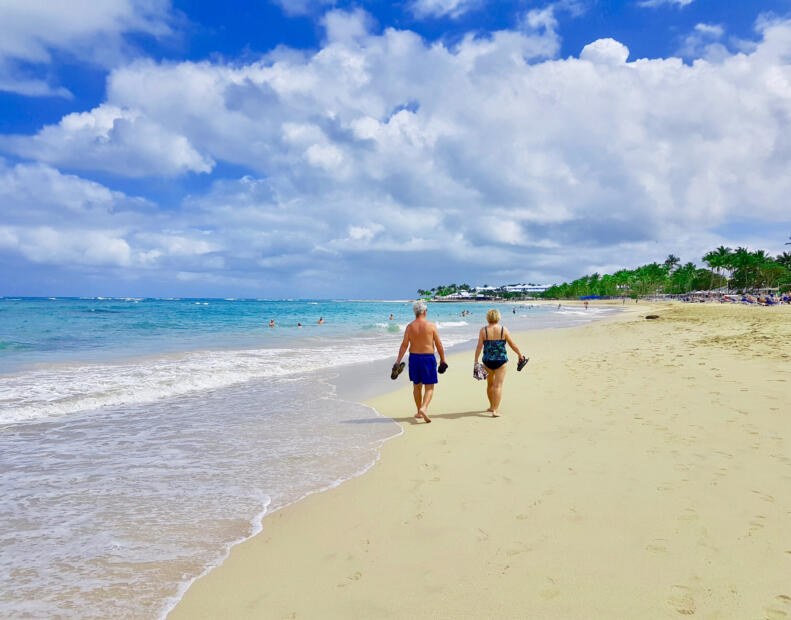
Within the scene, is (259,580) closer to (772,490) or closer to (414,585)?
(414,585)

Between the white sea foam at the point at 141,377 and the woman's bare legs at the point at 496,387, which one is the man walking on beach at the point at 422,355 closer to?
the woman's bare legs at the point at 496,387

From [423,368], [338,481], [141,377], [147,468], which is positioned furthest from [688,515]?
[141,377]

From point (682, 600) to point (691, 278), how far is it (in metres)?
137

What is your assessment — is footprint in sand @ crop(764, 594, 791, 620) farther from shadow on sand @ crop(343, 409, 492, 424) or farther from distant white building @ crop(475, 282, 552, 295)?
distant white building @ crop(475, 282, 552, 295)

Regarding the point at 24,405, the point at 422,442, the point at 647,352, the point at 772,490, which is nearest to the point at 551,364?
the point at 647,352

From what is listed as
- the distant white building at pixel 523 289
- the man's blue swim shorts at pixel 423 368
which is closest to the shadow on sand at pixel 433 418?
the man's blue swim shorts at pixel 423 368

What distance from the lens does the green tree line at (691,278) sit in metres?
91.4

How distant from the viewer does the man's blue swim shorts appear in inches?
279

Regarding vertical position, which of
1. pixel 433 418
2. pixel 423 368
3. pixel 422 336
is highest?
pixel 422 336

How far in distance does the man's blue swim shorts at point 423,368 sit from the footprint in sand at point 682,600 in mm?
4584

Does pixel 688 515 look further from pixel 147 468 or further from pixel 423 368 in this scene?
pixel 147 468

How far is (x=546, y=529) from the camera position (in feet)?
11.2

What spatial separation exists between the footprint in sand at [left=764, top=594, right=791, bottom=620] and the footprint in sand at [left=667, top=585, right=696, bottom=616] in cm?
34

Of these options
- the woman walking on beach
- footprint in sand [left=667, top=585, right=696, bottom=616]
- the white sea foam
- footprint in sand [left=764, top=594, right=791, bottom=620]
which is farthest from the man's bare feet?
the white sea foam
